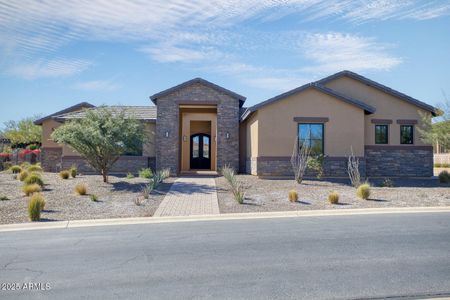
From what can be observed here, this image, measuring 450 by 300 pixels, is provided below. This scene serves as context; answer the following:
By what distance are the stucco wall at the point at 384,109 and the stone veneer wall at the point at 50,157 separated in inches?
727

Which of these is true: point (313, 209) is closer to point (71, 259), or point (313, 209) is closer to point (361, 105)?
point (71, 259)

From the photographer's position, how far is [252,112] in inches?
824

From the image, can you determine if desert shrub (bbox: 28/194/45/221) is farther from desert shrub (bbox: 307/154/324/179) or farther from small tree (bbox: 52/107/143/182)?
desert shrub (bbox: 307/154/324/179)

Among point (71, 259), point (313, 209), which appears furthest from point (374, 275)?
point (313, 209)

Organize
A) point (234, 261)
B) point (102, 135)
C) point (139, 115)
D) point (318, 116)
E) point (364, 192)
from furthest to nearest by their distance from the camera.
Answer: point (139, 115) → point (318, 116) → point (102, 135) → point (364, 192) → point (234, 261)

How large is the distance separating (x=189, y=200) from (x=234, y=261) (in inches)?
309

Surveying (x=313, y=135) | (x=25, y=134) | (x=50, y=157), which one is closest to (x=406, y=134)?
(x=313, y=135)

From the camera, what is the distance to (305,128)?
2050cm

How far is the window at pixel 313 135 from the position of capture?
20.5m

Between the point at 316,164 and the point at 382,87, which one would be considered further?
the point at 382,87

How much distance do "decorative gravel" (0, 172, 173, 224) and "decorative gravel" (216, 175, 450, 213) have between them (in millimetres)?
2766

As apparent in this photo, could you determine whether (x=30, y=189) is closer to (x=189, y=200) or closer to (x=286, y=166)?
(x=189, y=200)

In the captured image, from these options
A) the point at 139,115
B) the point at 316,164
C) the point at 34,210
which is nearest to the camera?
the point at 34,210

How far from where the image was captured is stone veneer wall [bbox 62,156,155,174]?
23.5m
